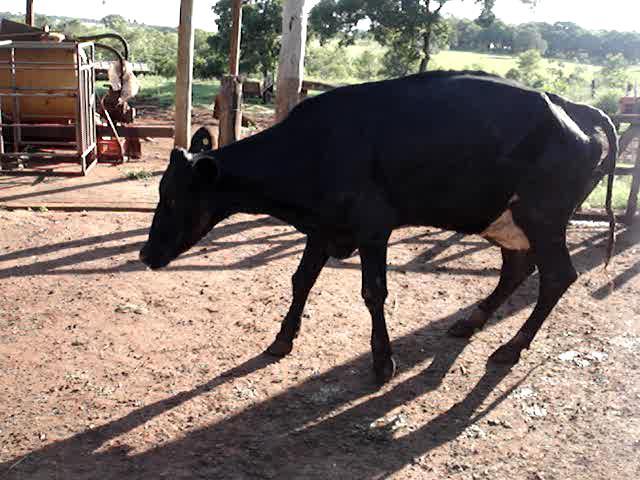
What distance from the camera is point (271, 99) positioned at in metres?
26.9

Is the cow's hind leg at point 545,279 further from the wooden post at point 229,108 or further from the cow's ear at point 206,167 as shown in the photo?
the wooden post at point 229,108

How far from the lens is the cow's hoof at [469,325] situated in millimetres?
5168

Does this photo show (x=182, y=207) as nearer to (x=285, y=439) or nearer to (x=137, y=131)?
(x=285, y=439)

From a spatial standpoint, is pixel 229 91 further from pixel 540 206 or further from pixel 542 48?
pixel 542 48

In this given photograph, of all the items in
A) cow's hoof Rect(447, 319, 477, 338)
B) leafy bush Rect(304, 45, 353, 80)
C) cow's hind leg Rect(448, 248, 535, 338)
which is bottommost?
cow's hoof Rect(447, 319, 477, 338)

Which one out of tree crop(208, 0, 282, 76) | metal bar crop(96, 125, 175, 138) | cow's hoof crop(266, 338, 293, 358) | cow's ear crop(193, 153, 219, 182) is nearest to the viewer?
cow's ear crop(193, 153, 219, 182)

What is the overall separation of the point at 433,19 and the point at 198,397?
31350 mm

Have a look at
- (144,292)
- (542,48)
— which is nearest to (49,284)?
(144,292)

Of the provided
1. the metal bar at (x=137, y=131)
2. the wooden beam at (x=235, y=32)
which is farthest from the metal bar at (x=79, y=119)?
the wooden beam at (x=235, y=32)

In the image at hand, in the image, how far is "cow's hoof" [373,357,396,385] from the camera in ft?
14.4

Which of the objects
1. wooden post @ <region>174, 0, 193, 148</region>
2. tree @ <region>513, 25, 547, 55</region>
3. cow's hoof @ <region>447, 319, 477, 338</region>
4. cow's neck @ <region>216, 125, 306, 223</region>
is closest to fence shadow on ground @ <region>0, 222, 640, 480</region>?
cow's hoof @ <region>447, 319, 477, 338</region>

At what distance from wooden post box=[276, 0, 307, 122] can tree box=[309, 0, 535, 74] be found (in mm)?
24688

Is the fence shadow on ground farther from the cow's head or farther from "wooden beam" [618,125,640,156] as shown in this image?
"wooden beam" [618,125,640,156]

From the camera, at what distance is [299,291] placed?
191 inches
